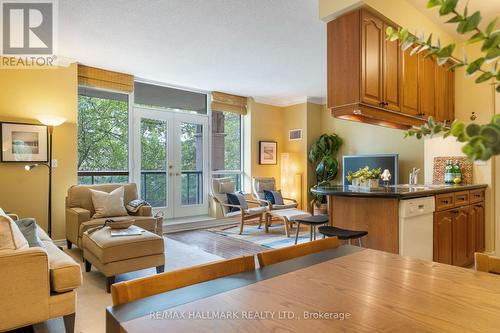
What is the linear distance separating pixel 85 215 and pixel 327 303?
3692 mm

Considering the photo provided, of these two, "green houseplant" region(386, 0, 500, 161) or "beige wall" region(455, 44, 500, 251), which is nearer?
"green houseplant" region(386, 0, 500, 161)

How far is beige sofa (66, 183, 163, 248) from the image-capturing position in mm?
3711

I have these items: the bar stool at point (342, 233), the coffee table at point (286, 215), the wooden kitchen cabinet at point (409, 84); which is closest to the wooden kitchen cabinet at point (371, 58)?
the wooden kitchen cabinet at point (409, 84)

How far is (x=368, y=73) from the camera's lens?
8.30 feet

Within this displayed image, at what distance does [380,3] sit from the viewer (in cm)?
259

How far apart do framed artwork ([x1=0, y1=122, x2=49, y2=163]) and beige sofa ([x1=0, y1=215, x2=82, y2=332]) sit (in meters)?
2.65

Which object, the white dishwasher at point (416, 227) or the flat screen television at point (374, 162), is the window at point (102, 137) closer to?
the flat screen television at point (374, 162)

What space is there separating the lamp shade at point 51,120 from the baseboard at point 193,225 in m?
2.29

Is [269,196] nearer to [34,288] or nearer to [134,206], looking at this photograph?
[134,206]

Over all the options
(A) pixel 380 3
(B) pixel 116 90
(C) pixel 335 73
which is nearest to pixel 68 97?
(B) pixel 116 90

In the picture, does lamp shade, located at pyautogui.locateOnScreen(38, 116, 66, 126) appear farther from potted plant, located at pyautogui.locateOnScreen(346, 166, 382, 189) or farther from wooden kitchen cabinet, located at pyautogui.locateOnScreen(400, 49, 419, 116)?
wooden kitchen cabinet, located at pyautogui.locateOnScreen(400, 49, 419, 116)

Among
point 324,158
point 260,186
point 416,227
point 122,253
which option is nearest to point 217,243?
point 260,186

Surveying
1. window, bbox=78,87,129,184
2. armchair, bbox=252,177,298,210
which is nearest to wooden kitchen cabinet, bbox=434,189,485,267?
armchair, bbox=252,177,298,210

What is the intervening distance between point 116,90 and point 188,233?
2.61 meters
